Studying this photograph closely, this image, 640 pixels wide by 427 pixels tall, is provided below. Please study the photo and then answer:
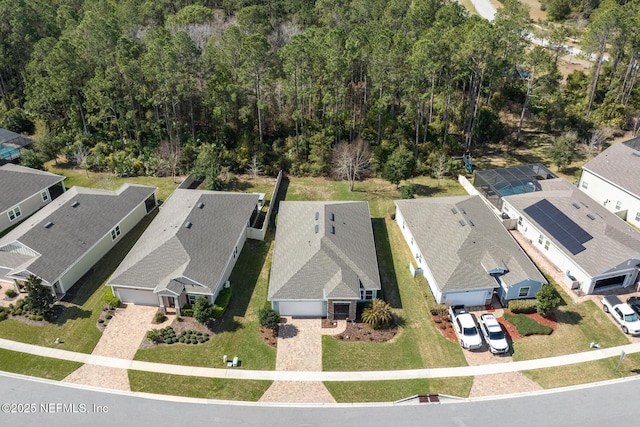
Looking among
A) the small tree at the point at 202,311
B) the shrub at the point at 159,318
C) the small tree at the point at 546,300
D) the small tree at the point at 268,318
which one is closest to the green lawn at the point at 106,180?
the shrub at the point at 159,318

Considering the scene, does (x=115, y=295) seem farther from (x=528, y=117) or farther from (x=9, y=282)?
(x=528, y=117)

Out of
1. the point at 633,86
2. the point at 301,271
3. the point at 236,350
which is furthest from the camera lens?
the point at 633,86

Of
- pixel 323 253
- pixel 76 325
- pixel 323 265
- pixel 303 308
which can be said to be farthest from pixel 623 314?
pixel 76 325

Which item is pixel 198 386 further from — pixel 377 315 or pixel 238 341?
pixel 377 315

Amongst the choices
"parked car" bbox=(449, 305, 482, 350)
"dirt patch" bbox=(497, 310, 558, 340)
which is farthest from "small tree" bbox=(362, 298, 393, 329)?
"dirt patch" bbox=(497, 310, 558, 340)

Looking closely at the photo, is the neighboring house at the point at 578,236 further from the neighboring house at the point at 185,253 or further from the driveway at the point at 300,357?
the neighboring house at the point at 185,253

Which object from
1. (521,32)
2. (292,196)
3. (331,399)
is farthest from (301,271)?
(521,32)
